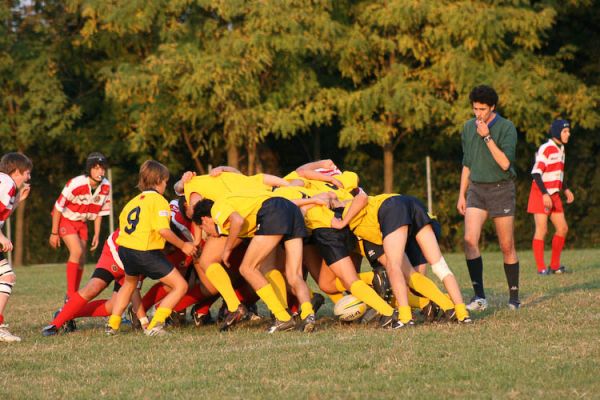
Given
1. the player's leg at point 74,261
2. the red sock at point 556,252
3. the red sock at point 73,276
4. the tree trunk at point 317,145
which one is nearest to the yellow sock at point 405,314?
the player's leg at point 74,261

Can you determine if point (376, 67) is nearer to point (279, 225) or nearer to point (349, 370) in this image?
point (279, 225)

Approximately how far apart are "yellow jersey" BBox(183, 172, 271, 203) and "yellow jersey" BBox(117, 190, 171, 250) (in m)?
0.69

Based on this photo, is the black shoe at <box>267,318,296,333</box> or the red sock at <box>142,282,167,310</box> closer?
the black shoe at <box>267,318,296,333</box>

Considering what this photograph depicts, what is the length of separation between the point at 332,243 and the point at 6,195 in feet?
9.00

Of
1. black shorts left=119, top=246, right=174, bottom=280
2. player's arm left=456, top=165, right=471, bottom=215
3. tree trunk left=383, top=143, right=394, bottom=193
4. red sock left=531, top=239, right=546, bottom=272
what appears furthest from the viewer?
tree trunk left=383, top=143, right=394, bottom=193

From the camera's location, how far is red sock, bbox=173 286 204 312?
984cm

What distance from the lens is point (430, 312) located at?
9023mm

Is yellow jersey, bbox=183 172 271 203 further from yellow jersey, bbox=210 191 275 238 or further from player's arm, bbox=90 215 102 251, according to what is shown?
player's arm, bbox=90 215 102 251

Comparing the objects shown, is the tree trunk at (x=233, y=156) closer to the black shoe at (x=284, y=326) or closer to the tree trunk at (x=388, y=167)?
the tree trunk at (x=388, y=167)

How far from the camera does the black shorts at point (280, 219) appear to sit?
884 cm

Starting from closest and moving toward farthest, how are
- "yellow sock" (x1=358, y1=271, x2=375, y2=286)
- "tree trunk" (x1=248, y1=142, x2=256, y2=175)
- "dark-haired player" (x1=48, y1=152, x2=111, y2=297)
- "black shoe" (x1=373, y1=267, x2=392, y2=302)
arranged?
"black shoe" (x1=373, y1=267, x2=392, y2=302) → "yellow sock" (x1=358, y1=271, x2=375, y2=286) → "dark-haired player" (x1=48, y1=152, x2=111, y2=297) → "tree trunk" (x1=248, y1=142, x2=256, y2=175)

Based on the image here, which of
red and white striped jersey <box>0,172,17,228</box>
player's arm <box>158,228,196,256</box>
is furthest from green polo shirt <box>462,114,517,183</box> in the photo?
red and white striped jersey <box>0,172,17,228</box>

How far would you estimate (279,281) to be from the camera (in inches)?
373

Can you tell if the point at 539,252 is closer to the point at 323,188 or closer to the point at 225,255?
the point at 323,188
